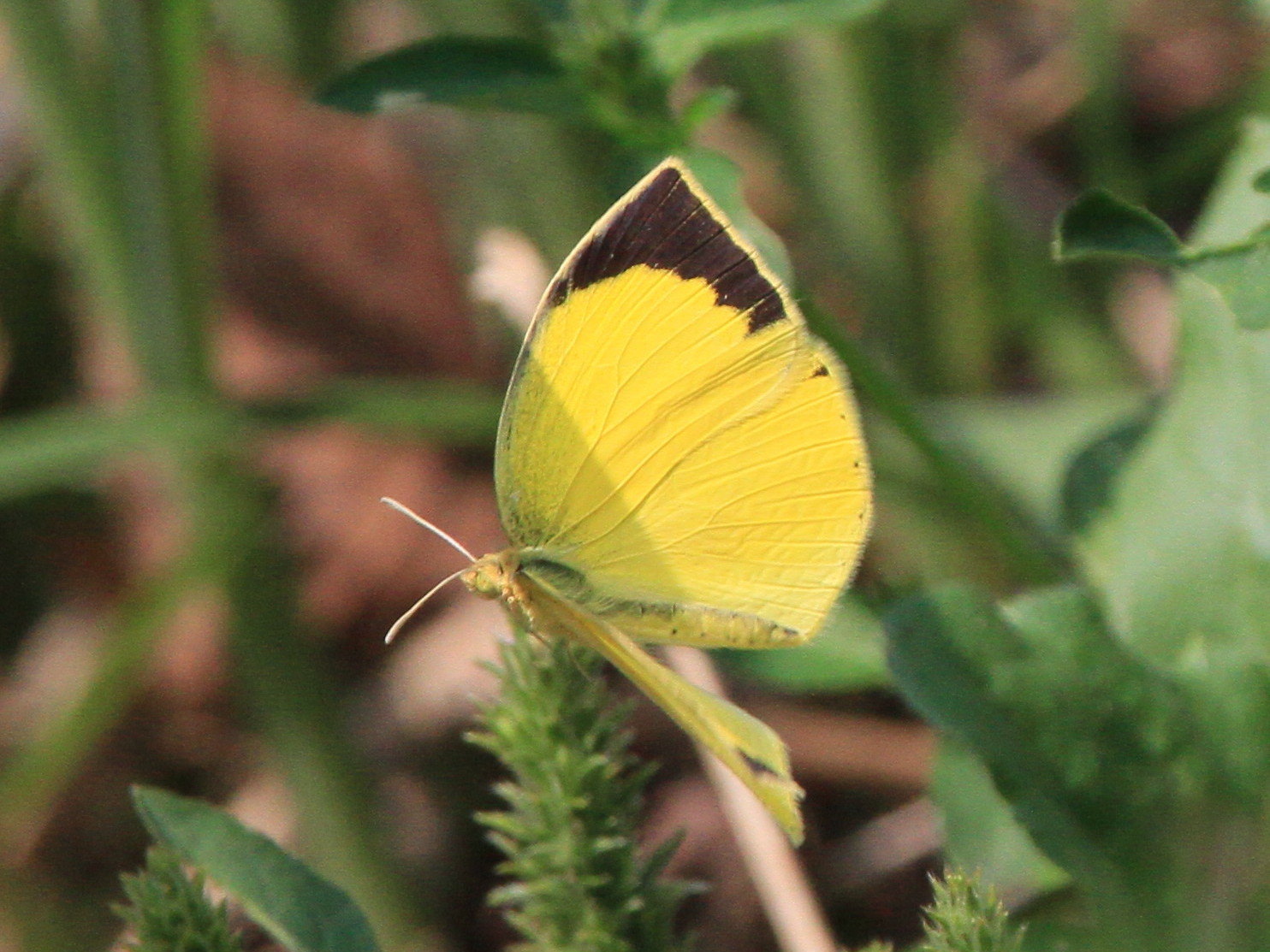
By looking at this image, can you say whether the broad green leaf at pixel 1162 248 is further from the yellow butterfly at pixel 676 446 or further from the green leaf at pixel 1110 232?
the yellow butterfly at pixel 676 446

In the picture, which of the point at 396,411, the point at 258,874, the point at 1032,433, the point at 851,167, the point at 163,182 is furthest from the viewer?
the point at 851,167

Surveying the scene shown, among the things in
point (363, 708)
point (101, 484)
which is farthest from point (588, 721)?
point (101, 484)

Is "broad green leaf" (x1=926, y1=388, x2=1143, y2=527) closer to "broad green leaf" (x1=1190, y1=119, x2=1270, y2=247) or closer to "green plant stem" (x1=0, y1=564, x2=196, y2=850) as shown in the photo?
"broad green leaf" (x1=1190, y1=119, x2=1270, y2=247)

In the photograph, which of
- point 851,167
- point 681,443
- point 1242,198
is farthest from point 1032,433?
point 681,443

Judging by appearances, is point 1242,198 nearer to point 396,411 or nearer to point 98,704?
point 396,411

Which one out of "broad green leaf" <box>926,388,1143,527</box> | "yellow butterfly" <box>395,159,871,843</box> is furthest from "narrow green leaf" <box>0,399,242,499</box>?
"broad green leaf" <box>926,388,1143,527</box>

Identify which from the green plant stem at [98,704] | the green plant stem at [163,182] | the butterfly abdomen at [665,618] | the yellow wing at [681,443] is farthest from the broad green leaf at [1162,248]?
the green plant stem at [98,704]
